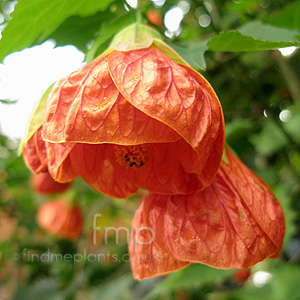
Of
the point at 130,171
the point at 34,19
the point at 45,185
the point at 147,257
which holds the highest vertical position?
the point at 34,19

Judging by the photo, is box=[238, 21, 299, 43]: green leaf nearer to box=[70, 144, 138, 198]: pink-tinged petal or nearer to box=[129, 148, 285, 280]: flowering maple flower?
box=[129, 148, 285, 280]: flowering maple flower

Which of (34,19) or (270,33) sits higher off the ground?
(34,19)

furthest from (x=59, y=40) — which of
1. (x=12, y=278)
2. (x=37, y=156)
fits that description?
(x=12, y=278)

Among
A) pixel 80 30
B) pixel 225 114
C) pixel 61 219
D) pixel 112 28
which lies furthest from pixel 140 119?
pixel 61 219

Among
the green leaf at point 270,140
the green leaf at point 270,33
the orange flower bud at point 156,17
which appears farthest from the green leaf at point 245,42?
the green leaf at point 270,140

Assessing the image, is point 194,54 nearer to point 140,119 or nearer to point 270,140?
point 140,119

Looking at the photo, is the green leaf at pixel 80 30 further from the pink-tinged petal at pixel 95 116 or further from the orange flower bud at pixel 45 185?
the orange flower bud at pixel 45 185
